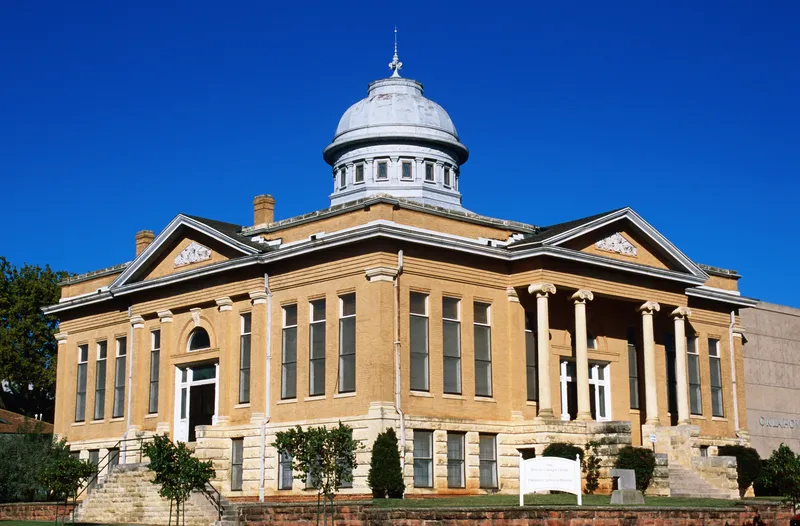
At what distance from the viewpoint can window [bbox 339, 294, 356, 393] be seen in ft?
133

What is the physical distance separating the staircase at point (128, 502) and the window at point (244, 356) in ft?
14.9

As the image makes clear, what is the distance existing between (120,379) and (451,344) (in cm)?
1650

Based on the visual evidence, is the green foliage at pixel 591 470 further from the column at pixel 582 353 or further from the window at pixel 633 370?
the window at pixel 633 370

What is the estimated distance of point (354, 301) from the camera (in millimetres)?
41000

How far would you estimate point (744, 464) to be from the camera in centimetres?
4594

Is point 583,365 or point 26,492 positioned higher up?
point 583,365

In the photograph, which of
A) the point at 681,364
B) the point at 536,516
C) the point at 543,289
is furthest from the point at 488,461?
the point at 536,516

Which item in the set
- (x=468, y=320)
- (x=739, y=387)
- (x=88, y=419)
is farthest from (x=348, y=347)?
(x=739, y=387)

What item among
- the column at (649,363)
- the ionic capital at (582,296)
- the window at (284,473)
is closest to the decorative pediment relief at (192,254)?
the window at (284,473)

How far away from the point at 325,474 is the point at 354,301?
9408 millimetres

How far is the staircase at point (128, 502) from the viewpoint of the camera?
134 feet

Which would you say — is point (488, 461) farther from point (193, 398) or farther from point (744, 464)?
point (193, 398)

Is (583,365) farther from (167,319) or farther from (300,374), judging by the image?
(167,319)

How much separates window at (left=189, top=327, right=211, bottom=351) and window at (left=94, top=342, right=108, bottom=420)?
6667 millimetres
